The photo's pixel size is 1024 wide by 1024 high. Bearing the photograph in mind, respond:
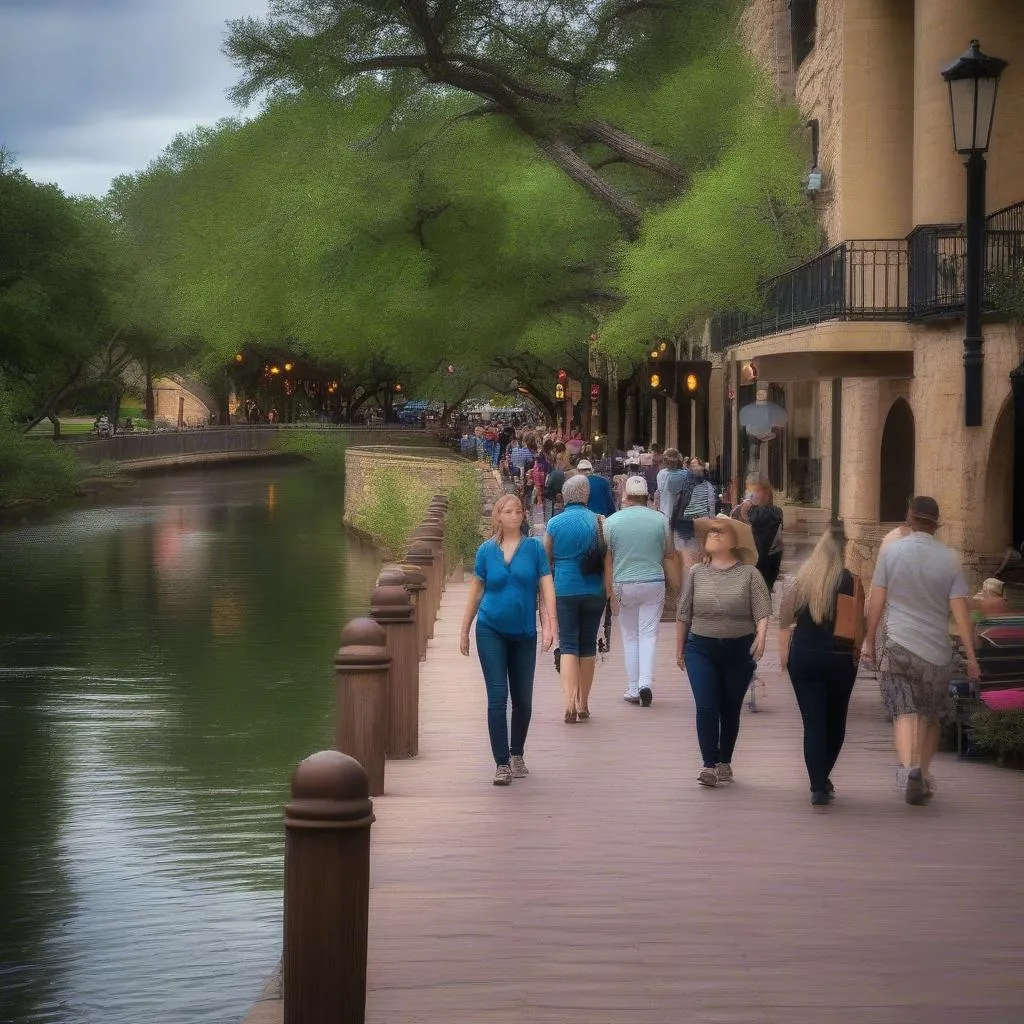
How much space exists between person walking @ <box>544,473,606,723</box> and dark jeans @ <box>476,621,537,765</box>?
216 cm

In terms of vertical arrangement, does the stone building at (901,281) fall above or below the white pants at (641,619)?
above

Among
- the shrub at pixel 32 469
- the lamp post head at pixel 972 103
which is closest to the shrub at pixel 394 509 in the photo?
the shrub at pixel 32 469

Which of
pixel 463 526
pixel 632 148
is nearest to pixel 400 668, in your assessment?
pixel 463 526

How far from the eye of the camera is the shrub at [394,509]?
144 ft

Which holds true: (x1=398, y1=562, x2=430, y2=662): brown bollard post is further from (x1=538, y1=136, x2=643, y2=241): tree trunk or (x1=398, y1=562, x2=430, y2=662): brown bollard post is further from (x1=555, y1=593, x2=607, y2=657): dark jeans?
(x1=538, y1=136, x2=643, y2=241): tree trunk

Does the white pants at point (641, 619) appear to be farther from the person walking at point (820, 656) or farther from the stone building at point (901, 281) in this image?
the stone building at point (901, 281)

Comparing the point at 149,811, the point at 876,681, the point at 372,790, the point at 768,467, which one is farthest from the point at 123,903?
the point at 768,467

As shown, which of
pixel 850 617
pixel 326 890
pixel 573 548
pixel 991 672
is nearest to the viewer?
pixel 326 890

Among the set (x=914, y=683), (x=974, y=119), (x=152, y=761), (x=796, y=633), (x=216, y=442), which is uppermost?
(x=974, y=119)

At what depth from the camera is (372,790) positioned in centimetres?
1107

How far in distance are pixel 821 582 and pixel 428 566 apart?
10684 millimetres

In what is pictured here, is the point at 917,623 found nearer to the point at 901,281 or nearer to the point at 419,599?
the point at 419,599

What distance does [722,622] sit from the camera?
1095 cm

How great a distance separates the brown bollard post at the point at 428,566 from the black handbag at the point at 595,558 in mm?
5348
